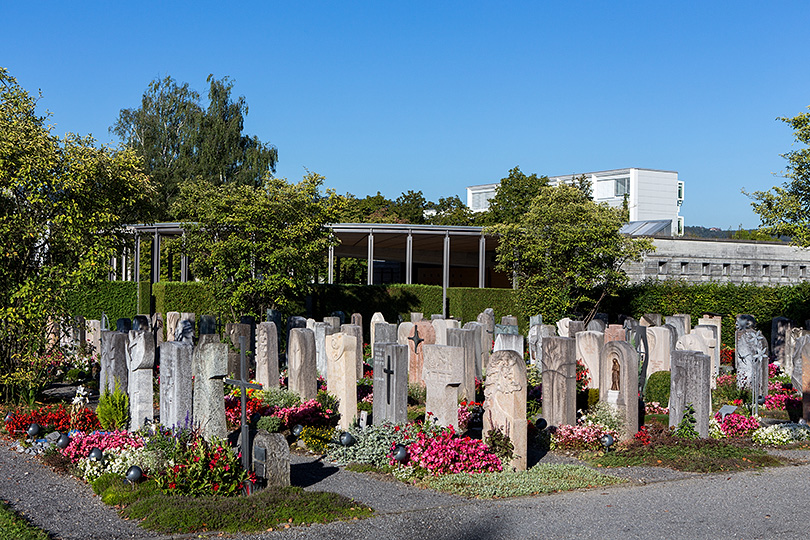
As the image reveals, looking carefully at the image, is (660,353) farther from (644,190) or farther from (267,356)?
(644,190)

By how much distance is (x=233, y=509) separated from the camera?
7.49 m

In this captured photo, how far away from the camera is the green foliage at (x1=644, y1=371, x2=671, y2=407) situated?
1441 centimetres

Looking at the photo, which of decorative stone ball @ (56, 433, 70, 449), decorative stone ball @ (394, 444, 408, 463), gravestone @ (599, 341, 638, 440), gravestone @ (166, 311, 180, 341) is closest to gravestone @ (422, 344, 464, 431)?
decorative stone ball @ (394, 444, 408, 463)

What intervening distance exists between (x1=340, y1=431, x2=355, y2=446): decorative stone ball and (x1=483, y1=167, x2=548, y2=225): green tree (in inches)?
1549

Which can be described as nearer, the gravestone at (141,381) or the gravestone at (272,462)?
the gravestone at (272,462)

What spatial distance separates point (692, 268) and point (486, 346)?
619 inches

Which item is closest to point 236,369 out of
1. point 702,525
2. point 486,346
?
point 486,346

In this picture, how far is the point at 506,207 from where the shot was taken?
5091 centimetres

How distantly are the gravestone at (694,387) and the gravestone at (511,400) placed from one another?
10.1ft

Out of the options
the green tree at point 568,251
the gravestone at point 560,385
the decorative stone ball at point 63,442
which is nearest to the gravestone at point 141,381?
the decorative stone ball at point 63,442

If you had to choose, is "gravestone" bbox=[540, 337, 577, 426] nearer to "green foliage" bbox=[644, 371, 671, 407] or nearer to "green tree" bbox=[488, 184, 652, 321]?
"green foliage" bbox=[644, 371, 671, 407]

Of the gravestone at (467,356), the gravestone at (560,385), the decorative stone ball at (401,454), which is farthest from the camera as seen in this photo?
the gravestone at (467,356)

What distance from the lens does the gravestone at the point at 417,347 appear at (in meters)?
16.5

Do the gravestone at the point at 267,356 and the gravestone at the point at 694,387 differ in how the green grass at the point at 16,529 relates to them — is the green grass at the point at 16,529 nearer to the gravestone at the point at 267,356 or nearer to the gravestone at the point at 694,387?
the gravestone at the point at 267,356
